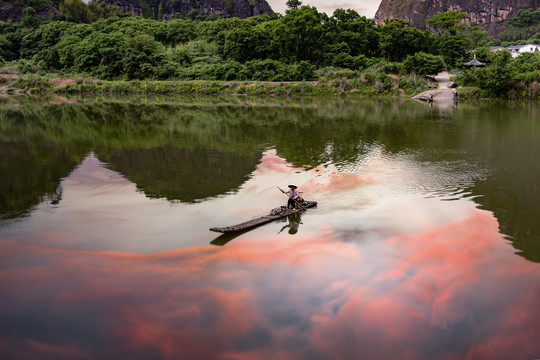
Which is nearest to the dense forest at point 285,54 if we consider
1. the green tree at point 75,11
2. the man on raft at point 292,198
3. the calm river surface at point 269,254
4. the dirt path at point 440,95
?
the dirt path at point 440,95

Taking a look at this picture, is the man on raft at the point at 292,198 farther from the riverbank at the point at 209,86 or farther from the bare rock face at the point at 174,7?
the bare rock face at the point at 174,7

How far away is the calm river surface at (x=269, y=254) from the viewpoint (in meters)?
8.34

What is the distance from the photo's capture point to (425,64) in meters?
59.4

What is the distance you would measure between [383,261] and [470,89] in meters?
49.0

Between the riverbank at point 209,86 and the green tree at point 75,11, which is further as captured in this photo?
the green tree at point 75,11

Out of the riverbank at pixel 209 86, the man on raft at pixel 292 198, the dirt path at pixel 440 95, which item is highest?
the riverbank at pixel 209 86

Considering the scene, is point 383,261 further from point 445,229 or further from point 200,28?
point 200,28

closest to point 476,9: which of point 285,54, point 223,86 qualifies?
point 285,54

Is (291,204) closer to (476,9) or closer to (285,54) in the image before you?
(285,54)

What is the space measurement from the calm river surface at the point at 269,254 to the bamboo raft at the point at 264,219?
281mm

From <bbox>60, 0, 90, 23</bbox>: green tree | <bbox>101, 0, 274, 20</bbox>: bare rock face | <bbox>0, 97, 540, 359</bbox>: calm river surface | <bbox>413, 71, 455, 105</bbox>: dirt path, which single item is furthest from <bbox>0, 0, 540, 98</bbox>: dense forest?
<bbox>101, 0, 274, 20</bbox>: bare rock face

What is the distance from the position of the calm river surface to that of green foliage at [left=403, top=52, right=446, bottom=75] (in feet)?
124

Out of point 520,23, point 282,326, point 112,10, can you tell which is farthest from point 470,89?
point 520,23

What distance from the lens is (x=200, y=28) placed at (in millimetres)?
85125
